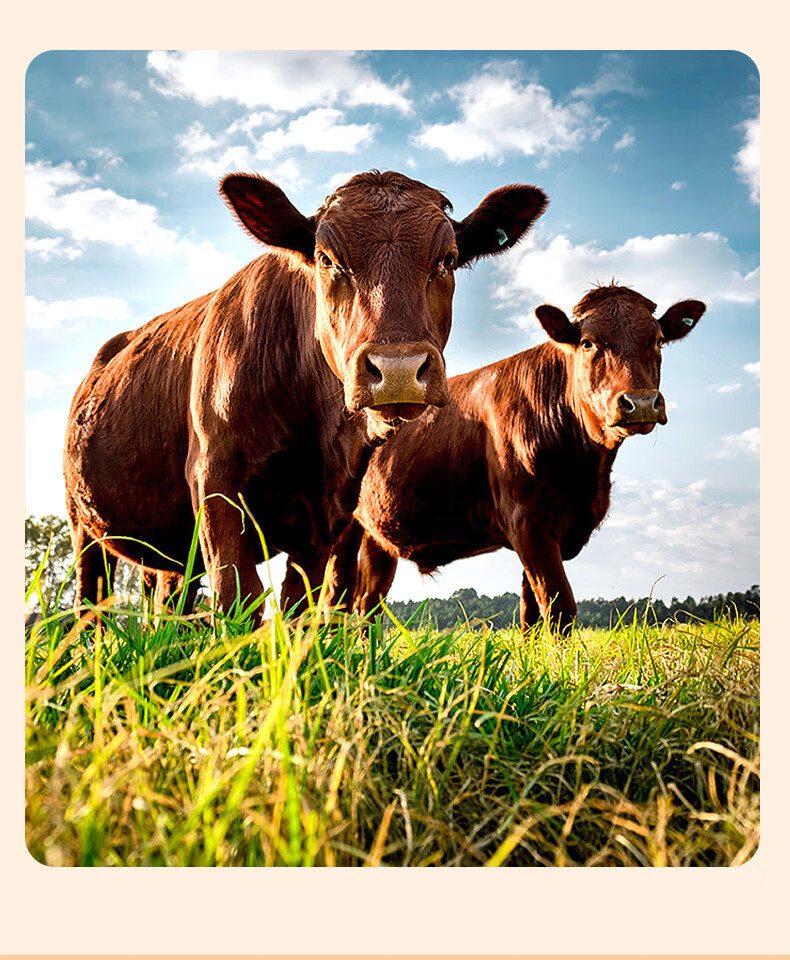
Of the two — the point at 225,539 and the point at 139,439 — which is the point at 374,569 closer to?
the point at 139,439

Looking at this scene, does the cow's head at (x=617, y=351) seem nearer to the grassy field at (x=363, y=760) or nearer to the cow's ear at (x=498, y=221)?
the cow's ear at (x=498, y=221)

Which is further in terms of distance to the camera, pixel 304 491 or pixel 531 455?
pixel 531 455

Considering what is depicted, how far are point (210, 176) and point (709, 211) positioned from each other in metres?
1.90

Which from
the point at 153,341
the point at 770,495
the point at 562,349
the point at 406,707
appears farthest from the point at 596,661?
the point at 562,349

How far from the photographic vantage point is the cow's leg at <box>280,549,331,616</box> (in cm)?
424

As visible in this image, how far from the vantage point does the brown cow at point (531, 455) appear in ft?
19.2

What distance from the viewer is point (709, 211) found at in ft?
10.2

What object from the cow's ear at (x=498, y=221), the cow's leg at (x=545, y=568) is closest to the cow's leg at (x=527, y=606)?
the cow's leg at (x=545, y=568)

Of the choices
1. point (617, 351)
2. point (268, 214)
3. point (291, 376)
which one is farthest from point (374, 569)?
point (268, 214)

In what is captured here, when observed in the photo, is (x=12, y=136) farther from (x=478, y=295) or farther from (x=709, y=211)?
(x=709, y=211)

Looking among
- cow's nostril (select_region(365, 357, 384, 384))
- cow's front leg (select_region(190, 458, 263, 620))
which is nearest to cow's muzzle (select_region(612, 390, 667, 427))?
cow's front leg (select_region(190, 458, 263, 620))

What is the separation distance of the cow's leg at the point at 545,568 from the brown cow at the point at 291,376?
2.16 meters

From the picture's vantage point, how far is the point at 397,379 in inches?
110

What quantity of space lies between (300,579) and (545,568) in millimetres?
2238
